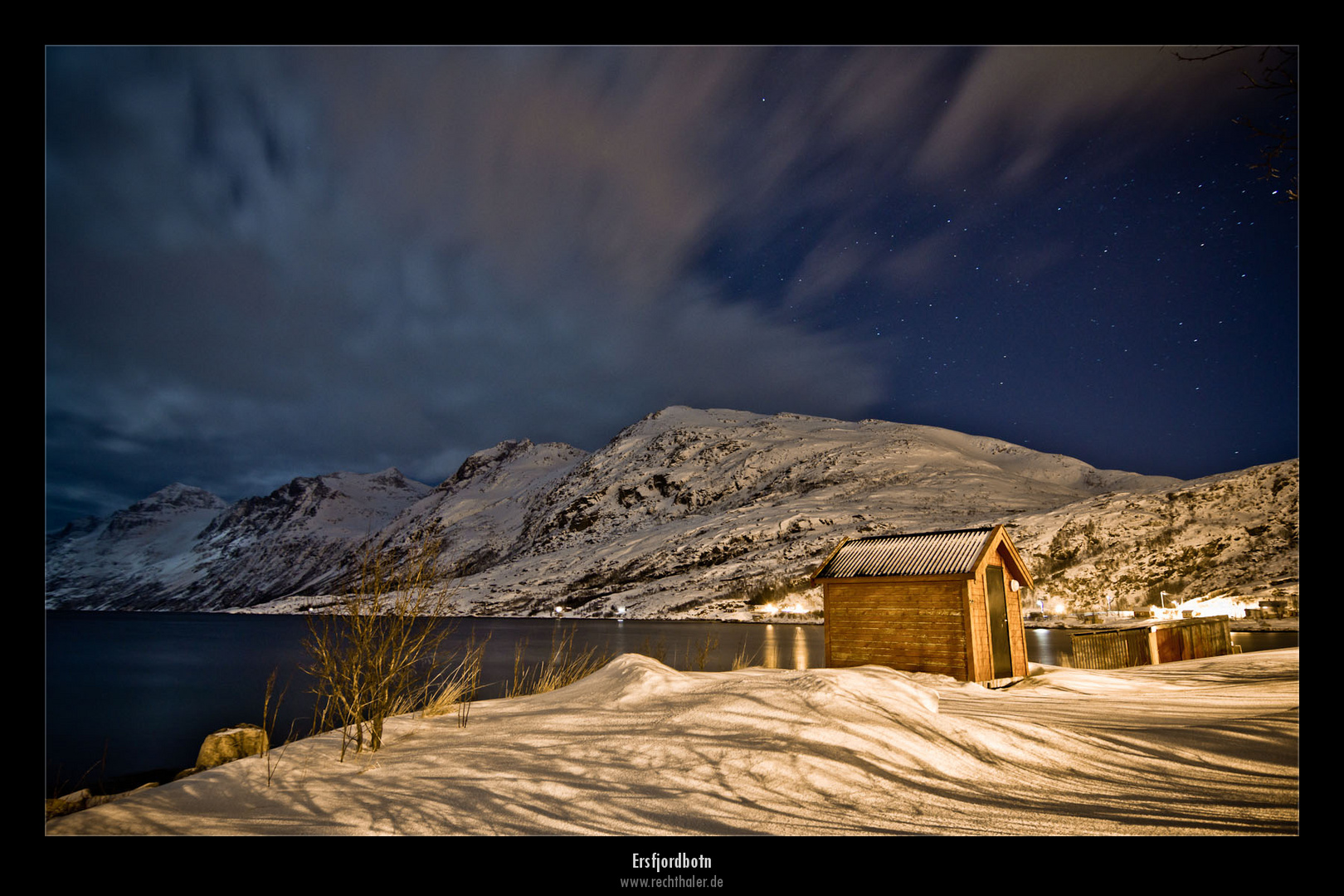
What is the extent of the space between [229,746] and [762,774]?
9184mm

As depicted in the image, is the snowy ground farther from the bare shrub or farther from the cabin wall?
the cabin wall

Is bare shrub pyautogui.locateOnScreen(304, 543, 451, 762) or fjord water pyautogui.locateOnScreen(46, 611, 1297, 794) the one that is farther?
fjord water pyautogui.locateOnScreen(46, 611, 1297, 794)

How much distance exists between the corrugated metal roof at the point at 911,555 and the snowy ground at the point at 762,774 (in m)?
6.76

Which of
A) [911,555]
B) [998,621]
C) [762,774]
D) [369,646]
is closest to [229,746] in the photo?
[369,646]

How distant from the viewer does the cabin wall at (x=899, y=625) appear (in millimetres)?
15492

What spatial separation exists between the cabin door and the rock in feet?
50.7

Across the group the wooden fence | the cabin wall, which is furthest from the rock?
the wooden fence

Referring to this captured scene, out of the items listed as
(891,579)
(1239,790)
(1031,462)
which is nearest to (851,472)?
(1031,462)

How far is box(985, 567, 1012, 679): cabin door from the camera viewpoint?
16.3 meters

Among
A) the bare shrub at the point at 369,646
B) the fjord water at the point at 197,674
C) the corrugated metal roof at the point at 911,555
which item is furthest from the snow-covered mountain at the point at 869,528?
the corrugated metal roof at the point at 911,555

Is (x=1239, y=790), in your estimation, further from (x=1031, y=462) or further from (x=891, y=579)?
(x=1031, y=462)
